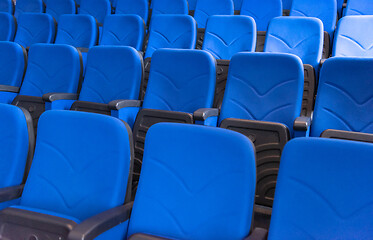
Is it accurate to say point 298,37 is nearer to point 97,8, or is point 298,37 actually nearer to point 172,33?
point 172,33

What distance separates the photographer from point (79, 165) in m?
Answer: 0.43

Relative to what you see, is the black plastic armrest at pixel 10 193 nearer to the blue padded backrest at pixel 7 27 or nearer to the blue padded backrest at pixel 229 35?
the blue padded backrest at pixel 229 35

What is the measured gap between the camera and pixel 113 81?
747 millimetres

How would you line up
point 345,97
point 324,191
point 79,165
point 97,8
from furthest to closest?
1. point 97,8
2. point 345,97
3. point 79,165
4. point 324,191

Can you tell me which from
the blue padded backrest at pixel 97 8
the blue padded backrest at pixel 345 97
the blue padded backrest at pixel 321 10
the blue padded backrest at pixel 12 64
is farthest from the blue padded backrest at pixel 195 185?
the blue padded backrest at pixel 97 8

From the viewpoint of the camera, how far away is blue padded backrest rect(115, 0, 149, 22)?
1.27 m

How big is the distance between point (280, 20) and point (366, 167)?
2.14 feet

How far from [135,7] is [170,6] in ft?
0.46

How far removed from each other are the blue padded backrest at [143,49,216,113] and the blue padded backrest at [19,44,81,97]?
204 millimetres

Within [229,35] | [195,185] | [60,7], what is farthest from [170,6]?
[195,185]

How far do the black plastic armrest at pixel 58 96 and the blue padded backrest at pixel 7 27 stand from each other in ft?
2.14

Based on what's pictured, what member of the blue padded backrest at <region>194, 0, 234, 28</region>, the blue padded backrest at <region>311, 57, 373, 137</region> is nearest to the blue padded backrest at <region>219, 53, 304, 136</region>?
the blue padded backrest at <region>311, 57, 373, 137</region>

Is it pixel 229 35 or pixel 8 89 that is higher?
pixel 229 35

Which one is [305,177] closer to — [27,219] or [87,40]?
[27,219]
